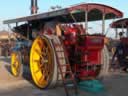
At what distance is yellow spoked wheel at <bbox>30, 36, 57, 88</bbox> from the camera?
30.1 ft

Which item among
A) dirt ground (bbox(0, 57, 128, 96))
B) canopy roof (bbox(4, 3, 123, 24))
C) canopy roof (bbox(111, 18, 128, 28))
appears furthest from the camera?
canopy roof (bbox(111, 18, 128, 28))

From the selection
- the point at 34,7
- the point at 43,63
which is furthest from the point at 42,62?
the point at 34,7

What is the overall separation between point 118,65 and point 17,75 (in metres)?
4.98

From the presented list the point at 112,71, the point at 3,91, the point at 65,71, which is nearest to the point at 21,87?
the point at 3,91

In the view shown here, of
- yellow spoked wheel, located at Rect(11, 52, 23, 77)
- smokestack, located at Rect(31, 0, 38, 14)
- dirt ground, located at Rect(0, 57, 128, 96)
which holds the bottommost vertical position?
dirt ground, located at Rect(0, 57, 128, 96)

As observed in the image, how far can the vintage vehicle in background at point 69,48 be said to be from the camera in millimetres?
9172

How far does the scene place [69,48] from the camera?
9789mm

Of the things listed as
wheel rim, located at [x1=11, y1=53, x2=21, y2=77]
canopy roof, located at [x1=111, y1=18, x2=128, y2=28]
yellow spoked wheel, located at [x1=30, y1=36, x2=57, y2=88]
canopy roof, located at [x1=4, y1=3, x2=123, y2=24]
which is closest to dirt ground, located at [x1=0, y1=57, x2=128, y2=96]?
yellow spoked wheel, located at [x1=30, y1=36, x2=57, y2=88]

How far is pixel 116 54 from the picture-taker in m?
14.9

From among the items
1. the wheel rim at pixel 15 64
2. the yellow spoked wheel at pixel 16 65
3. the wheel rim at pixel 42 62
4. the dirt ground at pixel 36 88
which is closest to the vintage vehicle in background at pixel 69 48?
the wheel rim at pixel 42 62

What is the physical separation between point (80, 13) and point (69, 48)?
1203mm

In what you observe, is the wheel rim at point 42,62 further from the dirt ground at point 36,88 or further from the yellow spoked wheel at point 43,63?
the dirt ground at point 36,88

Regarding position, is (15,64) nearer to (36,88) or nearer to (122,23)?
(36,88)

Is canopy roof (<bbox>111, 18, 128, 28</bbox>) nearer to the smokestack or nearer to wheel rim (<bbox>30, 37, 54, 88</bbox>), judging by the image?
the smokestack
